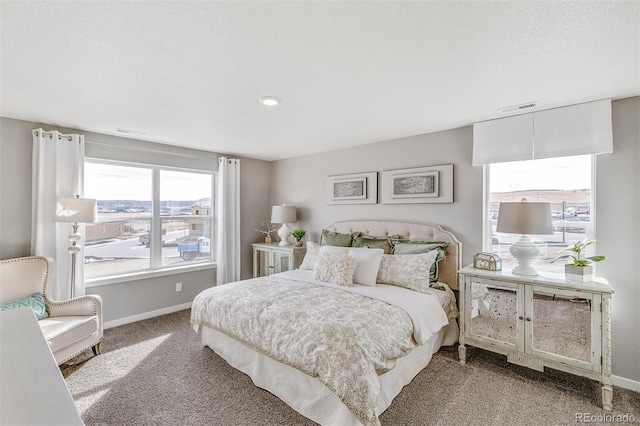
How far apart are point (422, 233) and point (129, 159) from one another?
3.88 meters

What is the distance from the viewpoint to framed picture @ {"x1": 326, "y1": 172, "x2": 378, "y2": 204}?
4.04 m

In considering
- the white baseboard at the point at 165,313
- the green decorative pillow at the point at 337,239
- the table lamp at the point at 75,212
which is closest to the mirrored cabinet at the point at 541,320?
the white baseboard at the point at 165,313

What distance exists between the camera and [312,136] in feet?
12.2

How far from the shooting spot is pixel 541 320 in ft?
7.93

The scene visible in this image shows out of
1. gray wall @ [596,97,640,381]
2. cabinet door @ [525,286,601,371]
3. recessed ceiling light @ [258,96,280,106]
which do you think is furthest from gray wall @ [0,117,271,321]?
gray wall @ [596,97,640,381]

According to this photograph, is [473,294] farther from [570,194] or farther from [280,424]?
[280,424]

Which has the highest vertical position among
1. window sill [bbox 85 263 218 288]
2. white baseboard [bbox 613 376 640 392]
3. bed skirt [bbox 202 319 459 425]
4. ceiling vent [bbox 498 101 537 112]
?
ceiling vent [bbox 498 101 537 112]

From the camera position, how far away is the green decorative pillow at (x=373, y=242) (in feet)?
11.5

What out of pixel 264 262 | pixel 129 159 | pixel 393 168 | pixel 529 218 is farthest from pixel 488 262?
pixel 129 159

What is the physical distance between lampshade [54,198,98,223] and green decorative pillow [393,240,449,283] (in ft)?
11.2

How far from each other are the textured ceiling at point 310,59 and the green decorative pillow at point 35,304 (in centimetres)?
178

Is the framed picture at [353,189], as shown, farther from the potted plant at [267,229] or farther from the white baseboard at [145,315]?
the white baseboard at [145,315]

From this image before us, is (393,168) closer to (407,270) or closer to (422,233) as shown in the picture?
(422,233)

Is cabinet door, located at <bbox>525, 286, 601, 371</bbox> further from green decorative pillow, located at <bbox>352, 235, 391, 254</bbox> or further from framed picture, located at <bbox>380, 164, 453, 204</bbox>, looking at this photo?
green decorative pillow, located at <bbox>352, 235, 391, 254</bbox>
